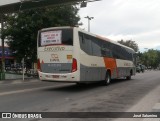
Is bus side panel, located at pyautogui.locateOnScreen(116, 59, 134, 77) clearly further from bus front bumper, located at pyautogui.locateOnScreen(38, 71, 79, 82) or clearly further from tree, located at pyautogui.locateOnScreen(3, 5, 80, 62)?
bus front bumper, located at pyautogui.locateOnScreen(38, 71, 79, 82)

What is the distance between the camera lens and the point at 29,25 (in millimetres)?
29125

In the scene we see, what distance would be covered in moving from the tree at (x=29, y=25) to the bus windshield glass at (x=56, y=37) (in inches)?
474

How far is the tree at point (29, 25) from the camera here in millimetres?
29369

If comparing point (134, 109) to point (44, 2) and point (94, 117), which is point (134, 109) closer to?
point (94, 117)

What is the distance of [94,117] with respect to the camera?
9375 mm

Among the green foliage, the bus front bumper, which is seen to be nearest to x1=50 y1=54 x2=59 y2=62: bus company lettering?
the bus front bumper

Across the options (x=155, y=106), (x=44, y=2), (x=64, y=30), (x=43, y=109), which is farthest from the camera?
(x=44, y=2)

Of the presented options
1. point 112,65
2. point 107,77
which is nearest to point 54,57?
point 107,77

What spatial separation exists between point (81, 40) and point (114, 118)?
8.12m

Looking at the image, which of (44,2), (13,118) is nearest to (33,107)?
(13,118)

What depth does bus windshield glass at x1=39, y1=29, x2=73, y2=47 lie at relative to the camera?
16.6 meters

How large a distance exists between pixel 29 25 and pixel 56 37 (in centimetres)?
1284

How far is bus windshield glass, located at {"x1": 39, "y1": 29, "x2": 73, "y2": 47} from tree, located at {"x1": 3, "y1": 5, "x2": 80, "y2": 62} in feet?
39.5

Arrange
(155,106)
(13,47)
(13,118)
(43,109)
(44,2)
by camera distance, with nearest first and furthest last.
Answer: (13,118), (43,109), (155,106), (44,2), (13,47)
